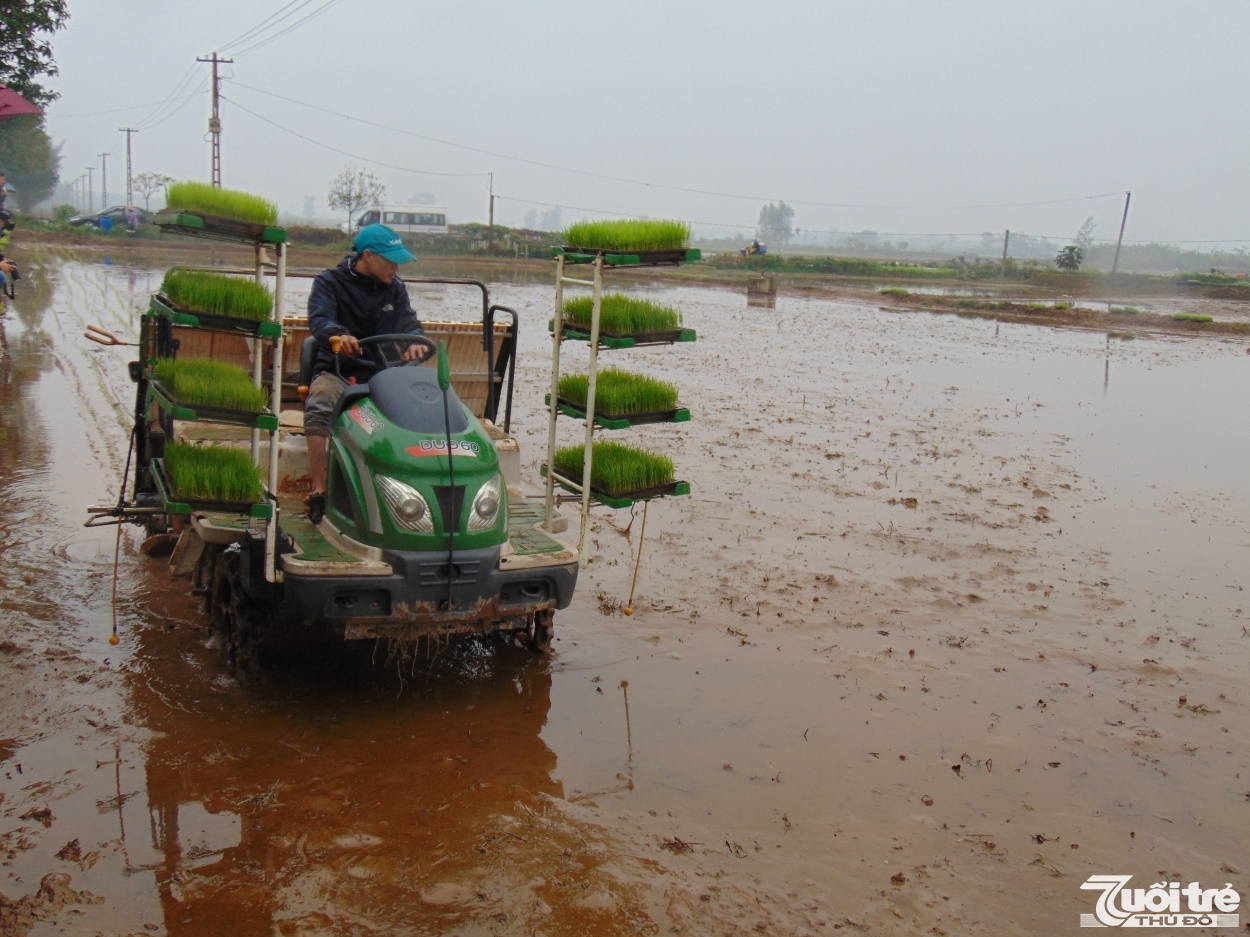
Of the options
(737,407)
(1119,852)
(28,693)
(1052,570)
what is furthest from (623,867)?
(737,407)

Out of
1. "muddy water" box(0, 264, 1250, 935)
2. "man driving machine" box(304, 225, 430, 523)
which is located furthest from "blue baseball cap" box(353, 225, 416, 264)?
"muddy water" box(0, 264, 1250, 935)

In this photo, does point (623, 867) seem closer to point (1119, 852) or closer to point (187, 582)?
point (1119, 852)

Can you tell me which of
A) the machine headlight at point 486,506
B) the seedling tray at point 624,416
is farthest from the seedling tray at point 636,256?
the machine headlight at point 486,506

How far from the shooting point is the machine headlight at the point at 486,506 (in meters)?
4.98

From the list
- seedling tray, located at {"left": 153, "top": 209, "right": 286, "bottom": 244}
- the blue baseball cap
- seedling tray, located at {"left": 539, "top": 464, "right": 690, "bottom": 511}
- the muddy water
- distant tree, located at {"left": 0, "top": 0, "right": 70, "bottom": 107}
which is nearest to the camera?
the muddy water

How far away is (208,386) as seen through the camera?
4.85m

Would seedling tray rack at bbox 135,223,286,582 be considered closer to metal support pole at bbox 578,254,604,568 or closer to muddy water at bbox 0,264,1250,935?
muddy water at bbox 0,264,1250,935

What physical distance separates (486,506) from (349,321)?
5.37 feet

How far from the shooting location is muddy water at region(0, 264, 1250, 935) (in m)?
3.90

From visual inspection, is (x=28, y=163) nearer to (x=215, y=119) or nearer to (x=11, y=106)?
(x=215, y=119)

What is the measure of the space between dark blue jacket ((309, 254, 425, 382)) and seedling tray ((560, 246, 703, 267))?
1.03 m

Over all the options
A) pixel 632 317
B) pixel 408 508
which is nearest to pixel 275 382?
pixel 408 508

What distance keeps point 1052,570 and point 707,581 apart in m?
2.68

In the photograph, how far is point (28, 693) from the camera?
516cm
